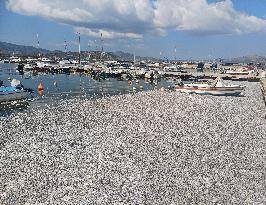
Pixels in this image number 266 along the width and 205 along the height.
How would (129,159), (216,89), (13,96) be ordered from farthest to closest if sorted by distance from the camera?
1. (216,89)
2. (13,96)
3. (129,159)

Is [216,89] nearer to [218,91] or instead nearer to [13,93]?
[218,91]

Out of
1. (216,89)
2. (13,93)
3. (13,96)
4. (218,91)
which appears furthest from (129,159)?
(218,91)

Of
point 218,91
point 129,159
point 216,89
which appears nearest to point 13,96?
point 216,89

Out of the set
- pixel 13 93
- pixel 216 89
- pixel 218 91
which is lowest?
pixel 13 93

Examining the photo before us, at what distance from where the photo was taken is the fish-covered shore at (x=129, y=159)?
16.8m

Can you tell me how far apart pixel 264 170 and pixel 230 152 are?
10.9 feet

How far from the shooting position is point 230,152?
24.6m

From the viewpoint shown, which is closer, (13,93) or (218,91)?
(13,93)

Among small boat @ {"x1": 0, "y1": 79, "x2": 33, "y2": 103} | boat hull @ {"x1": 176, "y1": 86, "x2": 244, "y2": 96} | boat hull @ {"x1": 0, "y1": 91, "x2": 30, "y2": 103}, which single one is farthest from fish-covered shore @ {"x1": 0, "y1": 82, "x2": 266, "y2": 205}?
boat hull @ {"x1": 176, "y1": 86, "x2": 244, "y2": 96}

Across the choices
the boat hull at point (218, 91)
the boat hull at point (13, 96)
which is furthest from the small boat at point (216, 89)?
the boat hull at point (13, 96)

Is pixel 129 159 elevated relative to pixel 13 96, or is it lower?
elevated

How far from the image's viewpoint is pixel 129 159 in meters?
21.2

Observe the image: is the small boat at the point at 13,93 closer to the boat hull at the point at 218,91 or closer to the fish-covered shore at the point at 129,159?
the fish-covered shore at the point at 129,159

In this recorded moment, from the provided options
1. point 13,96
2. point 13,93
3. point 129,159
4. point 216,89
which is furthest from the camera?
point 216,89
